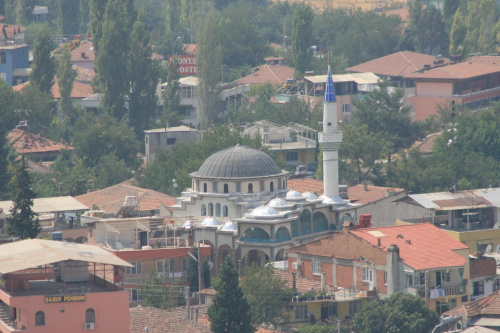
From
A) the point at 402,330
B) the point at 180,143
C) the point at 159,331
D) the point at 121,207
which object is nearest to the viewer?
the point at 159,331

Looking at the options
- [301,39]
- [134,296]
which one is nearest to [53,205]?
[134,296]

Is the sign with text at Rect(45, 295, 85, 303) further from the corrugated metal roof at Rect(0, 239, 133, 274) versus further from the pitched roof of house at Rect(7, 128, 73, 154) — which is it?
the pitched roof of house at Rect(7, 128, 73, 154)

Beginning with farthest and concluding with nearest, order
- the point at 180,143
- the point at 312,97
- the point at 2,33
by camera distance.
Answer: the point at 2,33
the point at 312,97
the point at 180,143

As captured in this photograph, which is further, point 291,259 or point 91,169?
point 91,169

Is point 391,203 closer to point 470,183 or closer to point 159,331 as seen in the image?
point 470,183

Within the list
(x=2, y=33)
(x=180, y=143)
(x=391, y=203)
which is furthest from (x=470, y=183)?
(x=2, y=33)

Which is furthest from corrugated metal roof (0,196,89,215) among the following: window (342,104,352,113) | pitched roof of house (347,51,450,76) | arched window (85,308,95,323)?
pitched roof of house (347,51,450,76)

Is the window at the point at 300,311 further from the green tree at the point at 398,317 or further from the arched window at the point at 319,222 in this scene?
the arched window at the point at 319,222

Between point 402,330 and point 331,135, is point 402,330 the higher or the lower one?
the lower one
